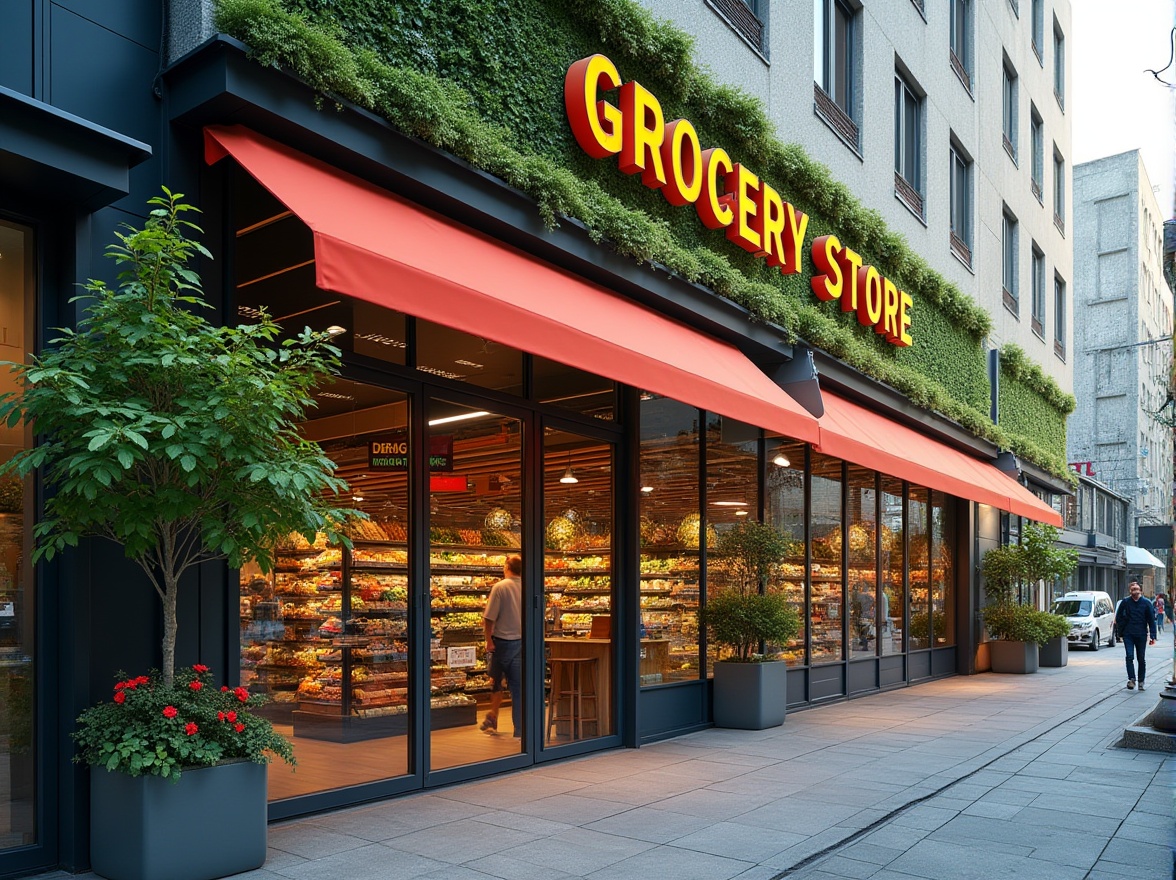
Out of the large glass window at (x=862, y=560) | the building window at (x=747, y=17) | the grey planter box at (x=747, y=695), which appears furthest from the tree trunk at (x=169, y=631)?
the large glass window at (x=862, y=560)

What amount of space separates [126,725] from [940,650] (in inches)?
687

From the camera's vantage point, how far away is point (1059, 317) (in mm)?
30219

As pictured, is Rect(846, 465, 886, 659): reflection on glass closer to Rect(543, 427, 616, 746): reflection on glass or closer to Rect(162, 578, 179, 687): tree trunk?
Rect(543, 427, 616, 746): reflection on glass

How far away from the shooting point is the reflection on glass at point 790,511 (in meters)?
14.2

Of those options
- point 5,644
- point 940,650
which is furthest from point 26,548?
point 940,650

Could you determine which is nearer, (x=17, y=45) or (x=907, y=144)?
(x=17, y=45)

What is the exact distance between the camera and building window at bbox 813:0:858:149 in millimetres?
15156

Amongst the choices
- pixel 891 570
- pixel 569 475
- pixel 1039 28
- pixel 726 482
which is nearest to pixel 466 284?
pixel 569 475

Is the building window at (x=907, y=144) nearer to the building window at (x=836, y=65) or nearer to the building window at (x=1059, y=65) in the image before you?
the building window at (x=836, y=65)

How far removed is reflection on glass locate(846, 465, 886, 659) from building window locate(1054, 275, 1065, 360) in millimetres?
14763

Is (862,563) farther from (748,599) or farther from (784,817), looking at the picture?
(784,817)

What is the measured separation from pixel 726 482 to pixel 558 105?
18.1ft

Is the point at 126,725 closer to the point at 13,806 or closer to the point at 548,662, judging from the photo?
the point at 13,806

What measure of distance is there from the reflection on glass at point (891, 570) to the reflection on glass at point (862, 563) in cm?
40
